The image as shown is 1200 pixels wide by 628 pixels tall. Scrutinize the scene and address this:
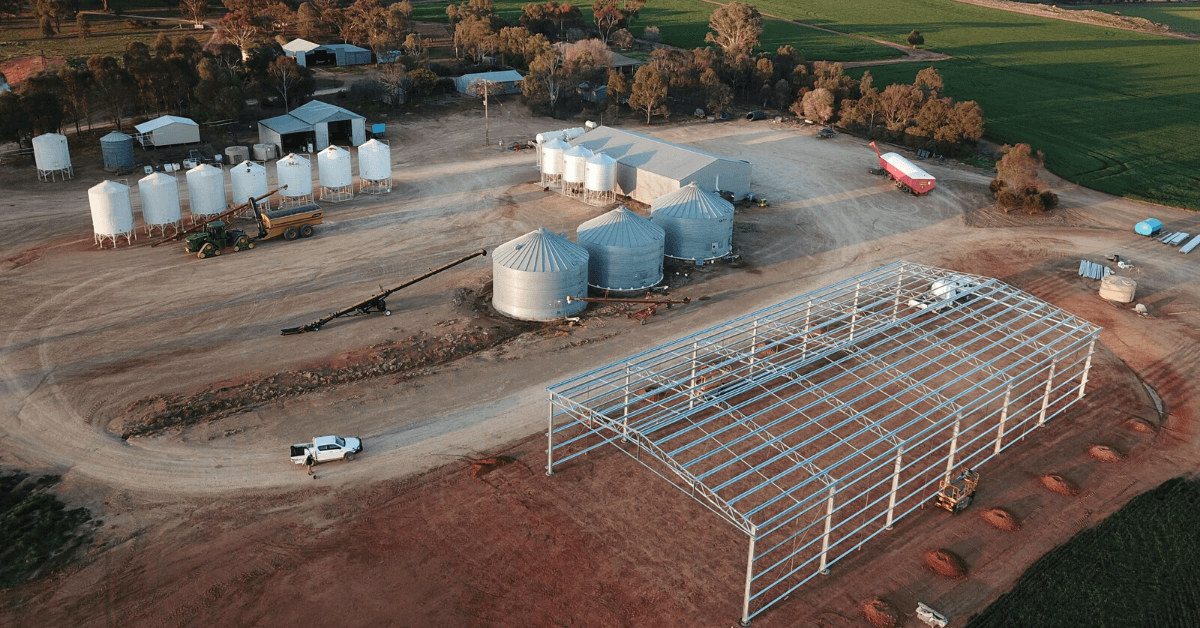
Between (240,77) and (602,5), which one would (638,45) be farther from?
(240,77)

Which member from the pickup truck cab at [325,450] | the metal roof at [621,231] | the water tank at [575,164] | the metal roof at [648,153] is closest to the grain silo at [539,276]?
the metal roof at [621,231]

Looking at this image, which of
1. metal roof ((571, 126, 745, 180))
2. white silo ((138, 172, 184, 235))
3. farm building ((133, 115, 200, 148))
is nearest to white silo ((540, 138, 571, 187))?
metal roof ((571, 126, 745, 180))

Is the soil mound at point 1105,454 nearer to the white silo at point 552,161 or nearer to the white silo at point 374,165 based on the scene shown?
the white silo at point 552,161

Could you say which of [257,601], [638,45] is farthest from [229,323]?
[638,45]

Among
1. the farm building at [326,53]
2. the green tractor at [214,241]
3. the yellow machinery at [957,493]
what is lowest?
the yellow machinery at [957,493]

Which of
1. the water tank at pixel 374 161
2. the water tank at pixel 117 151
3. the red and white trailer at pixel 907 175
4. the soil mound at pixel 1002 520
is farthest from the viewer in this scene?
the red and white trailer at pixel 907 175

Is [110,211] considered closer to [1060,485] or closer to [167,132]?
[167,132]

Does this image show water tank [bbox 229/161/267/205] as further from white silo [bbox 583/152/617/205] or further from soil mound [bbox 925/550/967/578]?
soil mound [bbox 925/550/967/578]
